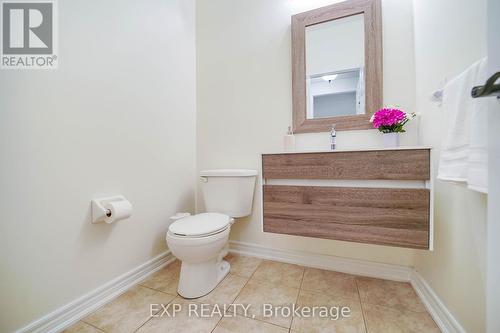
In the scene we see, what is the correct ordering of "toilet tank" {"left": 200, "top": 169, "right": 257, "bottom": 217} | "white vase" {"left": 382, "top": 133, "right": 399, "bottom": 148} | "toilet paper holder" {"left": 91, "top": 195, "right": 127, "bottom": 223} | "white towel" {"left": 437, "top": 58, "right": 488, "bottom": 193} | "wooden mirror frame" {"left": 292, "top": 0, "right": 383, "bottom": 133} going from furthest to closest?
"toilet tank" {"left": 200, "top": 169, "right": 257, "bottom": 217} < "wooden mirror frame" {"left": 292, "top": 0, "right": 383, "bottom": 133} < "white vase" {"left": 382, "top": 133, "right": 399, "bottom": 148} < "toilet paper holder" {"left": 91, "top": 195, "right": 127, "bottom": 223} < "white towel" {"left": 437, "top": 58, "right": 488, "bottom": 193}

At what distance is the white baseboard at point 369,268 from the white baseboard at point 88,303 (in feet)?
2.25

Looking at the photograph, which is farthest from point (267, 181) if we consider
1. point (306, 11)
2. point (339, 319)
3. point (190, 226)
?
point (306, 11)

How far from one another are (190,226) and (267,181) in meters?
0.50

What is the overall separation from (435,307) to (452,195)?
0.55m

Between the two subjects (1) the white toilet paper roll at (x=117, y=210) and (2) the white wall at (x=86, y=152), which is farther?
(1) the white toilet paper roll at (x=117, y=210)

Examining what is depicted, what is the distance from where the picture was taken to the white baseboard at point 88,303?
2.70 ft

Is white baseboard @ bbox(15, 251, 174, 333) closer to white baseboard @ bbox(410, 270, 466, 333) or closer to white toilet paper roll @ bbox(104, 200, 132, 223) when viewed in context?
white toilet paper roll @ bbox(104, 200, 132, 223)

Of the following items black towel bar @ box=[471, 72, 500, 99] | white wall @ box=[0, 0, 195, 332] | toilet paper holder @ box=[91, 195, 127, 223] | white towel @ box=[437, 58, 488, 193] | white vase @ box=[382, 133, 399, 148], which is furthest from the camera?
white vase @ box=[382, 133, 399, 148]

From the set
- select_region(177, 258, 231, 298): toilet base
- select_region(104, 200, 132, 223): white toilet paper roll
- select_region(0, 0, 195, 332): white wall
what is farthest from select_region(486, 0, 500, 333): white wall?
select_region(0, 0, 195, 332): white wall

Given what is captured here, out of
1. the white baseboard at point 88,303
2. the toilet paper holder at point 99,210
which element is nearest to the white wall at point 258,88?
the white baseboard at point 88,303

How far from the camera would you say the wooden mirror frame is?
1203 millimetres

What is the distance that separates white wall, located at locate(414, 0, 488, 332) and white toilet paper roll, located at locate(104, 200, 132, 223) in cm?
151

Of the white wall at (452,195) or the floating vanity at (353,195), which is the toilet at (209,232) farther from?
the white wall at (452,195)

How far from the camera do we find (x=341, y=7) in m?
1.26
